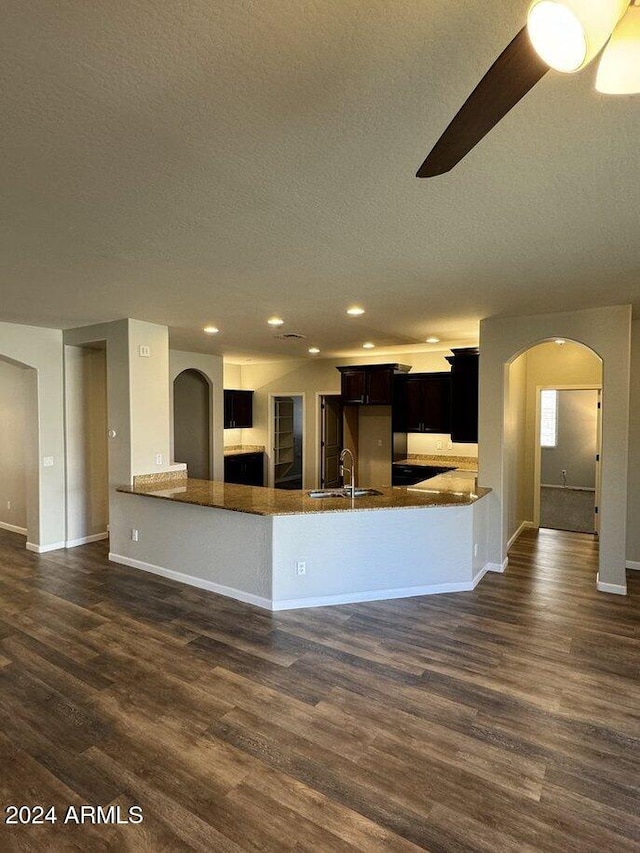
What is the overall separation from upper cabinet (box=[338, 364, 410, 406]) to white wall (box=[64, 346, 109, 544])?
3547mm

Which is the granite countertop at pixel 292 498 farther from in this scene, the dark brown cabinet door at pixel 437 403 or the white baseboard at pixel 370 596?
the dark brown cabinet door at pixel 437 403

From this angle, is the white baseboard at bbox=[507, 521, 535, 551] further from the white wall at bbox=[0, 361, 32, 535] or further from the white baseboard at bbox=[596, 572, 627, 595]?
the white wall at bbox=[0, 361, 32, 535]

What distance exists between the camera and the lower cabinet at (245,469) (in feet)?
27.9

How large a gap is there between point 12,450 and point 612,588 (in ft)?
23.8

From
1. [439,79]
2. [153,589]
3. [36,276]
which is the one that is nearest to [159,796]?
[153,589]

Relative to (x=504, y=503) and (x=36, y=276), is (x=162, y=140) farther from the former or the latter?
(x=504, y=503)

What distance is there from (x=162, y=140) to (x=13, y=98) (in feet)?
1.42

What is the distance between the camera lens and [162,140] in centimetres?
159

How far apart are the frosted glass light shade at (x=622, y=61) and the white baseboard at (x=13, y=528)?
7.21 m

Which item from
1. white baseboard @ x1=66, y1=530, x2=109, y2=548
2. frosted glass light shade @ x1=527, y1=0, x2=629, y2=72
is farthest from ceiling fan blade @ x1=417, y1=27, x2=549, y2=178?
white baseboard @ x1=66, y1=530, x2=109, y2=548

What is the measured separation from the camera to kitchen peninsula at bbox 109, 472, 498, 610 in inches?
151

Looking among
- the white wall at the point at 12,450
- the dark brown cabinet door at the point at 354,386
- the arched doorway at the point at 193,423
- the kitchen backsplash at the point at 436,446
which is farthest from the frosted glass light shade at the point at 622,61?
the arched doorway at the point at 193,423

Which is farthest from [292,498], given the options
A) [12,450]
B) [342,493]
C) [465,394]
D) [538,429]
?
[12,450]

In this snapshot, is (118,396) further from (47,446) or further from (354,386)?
(354,386)
